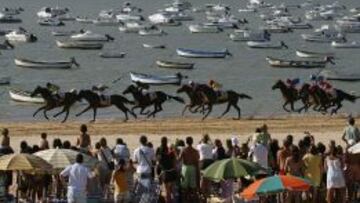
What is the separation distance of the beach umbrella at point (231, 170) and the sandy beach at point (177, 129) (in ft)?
38.8

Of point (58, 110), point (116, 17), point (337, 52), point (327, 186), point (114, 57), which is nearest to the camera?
point (327, 186)

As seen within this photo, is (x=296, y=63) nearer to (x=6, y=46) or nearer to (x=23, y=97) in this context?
(x=6, y=46)

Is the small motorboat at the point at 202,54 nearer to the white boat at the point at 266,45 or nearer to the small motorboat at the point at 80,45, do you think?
the white boat at the point at 266,45

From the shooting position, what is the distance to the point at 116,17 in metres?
129

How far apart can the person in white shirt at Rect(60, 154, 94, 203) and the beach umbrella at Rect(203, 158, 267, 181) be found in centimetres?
234

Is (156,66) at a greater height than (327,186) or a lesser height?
lesser

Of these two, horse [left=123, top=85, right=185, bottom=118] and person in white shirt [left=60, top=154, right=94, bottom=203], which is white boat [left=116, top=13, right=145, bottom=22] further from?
person in white shirt [left=60, top=154, right=94, bottom=203]

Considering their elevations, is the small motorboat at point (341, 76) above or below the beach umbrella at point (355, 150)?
below

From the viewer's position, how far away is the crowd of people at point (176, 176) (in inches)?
869

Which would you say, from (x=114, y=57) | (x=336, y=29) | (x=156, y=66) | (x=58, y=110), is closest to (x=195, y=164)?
(x=58, y=110)

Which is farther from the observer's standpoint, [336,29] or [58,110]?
[336,29]

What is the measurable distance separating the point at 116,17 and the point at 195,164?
107056 mm

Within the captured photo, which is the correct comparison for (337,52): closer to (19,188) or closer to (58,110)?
(58,110)

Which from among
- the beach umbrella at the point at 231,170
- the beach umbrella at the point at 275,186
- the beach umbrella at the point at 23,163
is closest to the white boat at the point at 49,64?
the beach umbrella at the point at 23,163
